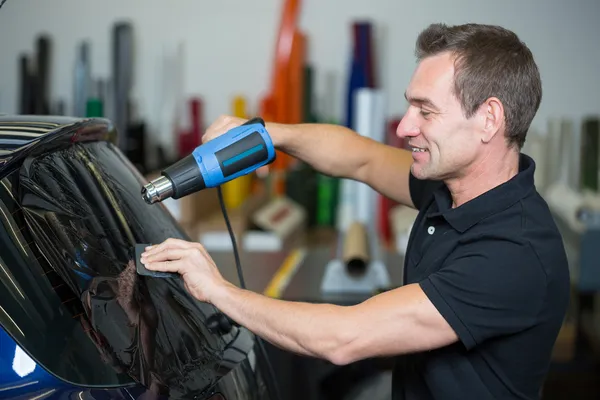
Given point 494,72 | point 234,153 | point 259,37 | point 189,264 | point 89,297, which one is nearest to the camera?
point 89,297

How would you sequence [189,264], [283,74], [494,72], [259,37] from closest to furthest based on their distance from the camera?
1. [189,264]
2. [494,72]
3. [283,74]
4. [259,37]

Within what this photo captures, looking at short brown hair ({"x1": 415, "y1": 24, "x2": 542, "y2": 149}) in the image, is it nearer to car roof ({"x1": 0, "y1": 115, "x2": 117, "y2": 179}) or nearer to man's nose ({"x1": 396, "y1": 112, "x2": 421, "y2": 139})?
man's nose ({"x1": 396, "y1": 112, "x2": 421, "y2": 139})

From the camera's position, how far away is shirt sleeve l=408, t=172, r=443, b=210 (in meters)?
2.20

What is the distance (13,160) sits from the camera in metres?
1.45

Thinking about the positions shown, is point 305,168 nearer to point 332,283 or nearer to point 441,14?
point 441,14

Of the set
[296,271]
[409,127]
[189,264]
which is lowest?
[296,271]

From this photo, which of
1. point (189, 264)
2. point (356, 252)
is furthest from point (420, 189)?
point (356, 252)

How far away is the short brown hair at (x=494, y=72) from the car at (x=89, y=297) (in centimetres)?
69

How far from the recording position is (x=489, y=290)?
1658 mm

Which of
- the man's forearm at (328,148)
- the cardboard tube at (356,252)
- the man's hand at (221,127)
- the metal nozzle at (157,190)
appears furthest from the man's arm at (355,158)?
the cardboard tube at (356,252)

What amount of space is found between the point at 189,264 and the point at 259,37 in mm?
3722

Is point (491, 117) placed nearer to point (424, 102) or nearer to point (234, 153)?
point (424, 102)

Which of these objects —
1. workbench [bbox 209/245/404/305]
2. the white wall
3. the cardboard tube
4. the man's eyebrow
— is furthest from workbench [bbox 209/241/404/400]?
the white wall

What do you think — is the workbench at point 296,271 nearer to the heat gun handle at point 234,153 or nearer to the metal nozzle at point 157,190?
the heat gun handle at point 234,153
